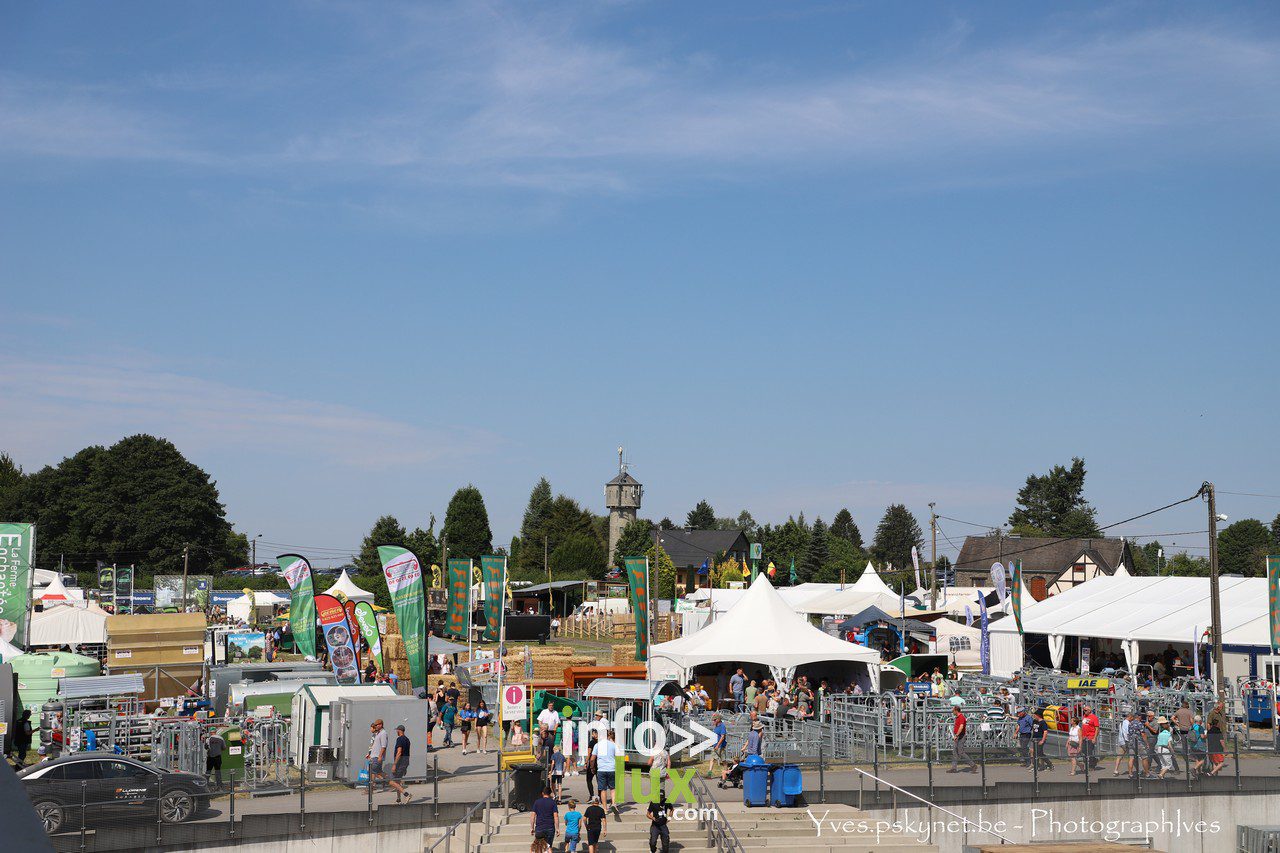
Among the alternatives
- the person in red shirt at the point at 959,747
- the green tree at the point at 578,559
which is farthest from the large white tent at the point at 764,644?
the green tree at the point at 578,559

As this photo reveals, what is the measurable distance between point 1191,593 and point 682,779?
22394 mm

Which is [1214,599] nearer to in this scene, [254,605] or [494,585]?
[494,585]

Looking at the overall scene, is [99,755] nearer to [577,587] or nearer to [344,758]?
[344,758]

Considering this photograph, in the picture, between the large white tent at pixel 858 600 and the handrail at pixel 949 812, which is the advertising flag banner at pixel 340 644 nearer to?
the handrail at pixel 949 812

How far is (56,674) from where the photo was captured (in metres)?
26.2

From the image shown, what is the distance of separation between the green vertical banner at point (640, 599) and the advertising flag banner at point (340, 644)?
23.1ft

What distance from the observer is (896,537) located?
17050cm

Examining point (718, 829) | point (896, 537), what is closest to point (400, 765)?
point (718, 829)

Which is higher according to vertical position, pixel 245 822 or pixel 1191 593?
pixel 1191 593

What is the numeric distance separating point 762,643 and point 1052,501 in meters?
116

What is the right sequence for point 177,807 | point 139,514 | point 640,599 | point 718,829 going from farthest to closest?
point 139,514 < point 640,599 < point 718,829 < point 177,807

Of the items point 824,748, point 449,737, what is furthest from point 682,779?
point 449,737

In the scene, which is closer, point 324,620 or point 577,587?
point 324,620

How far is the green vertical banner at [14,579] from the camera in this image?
95.7 ft
